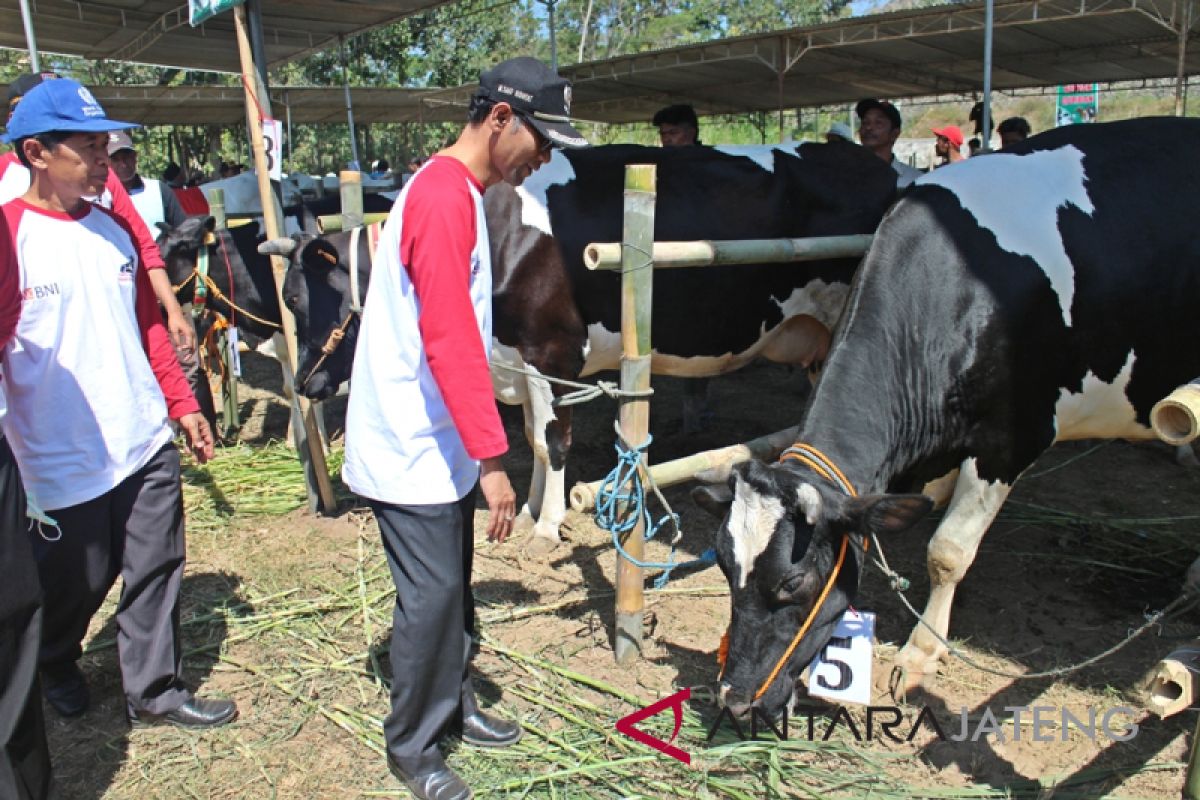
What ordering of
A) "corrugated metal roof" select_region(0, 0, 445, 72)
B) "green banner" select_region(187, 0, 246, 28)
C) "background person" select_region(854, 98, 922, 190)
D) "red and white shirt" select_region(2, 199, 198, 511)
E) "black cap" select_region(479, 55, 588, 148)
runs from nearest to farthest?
"black cap" select_region(479, 55, 588, 148) → "red and white shirt" select_region(2, 199, 198, 511) → "green banner" select_region(187, 0, 246, 28) → "background person" select_region(854, 98, 922, 190) → "corrugated metal roof" select_region(0, 0, 445, 72)

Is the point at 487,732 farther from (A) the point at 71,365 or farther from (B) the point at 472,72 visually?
(B) the point at 472,72

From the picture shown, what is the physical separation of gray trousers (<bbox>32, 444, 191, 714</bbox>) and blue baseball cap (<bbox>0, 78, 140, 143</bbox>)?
41.5 inches

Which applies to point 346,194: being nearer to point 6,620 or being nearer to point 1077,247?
point 6,620

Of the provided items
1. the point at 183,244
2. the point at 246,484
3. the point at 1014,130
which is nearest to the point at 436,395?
the point at 246,484

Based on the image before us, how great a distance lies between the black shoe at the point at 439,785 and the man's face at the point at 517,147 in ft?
5.71

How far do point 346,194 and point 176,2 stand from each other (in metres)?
3.97

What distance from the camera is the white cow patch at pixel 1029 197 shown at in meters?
3.30

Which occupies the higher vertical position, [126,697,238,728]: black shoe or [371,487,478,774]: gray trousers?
[371,487,478,774]: gray trousers

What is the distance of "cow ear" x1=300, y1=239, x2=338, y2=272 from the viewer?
186 inches

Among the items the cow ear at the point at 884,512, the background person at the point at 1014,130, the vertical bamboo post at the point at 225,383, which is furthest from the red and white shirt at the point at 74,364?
the background person at the point at 1014,130

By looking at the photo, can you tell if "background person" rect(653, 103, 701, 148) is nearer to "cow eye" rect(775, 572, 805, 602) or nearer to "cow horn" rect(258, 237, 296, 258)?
"cow horn" rect(258, 237, 296, 258)

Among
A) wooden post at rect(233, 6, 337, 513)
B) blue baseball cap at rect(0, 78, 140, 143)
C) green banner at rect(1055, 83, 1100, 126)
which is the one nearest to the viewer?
blue baseball cap at rect(0, 78, 140, 143)

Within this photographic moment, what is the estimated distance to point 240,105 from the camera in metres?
18.0

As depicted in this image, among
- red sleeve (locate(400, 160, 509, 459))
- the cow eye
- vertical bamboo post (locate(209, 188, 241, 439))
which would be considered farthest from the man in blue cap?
vertical bamboo post (locate(209, 188, 241, 439))
